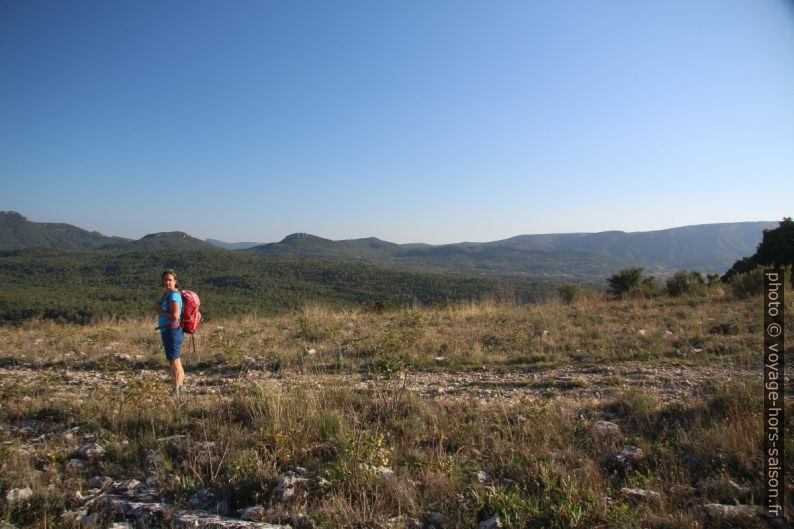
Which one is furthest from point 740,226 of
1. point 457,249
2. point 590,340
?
point 590,340

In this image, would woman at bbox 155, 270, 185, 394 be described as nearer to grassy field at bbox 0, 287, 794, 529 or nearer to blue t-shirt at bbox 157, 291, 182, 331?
blue t-shirt at bbox 157, 291, 182, 331

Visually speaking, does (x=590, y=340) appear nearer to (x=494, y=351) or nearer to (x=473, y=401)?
(x=494, y=351)

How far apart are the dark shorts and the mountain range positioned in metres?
113

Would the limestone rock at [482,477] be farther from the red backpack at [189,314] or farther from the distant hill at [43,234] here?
the distant hill at [43,234]

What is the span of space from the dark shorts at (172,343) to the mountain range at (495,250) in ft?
370

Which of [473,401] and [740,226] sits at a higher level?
[740,226]

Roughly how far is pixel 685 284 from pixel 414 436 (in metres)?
14.2

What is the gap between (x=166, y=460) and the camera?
327 cm

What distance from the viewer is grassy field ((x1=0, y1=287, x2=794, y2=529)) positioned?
2.62m

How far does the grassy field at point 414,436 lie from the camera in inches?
103

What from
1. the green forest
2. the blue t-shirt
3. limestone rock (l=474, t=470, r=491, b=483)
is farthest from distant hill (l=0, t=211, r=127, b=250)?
limestone rock (l=474, t=470, r=491, b=483)

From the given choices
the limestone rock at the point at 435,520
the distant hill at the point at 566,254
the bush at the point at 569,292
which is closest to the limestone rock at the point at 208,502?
the limestone rock at the point at 435,520

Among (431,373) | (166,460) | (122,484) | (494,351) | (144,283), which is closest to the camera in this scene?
(122,484)

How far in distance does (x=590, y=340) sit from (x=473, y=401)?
432 centimetres
